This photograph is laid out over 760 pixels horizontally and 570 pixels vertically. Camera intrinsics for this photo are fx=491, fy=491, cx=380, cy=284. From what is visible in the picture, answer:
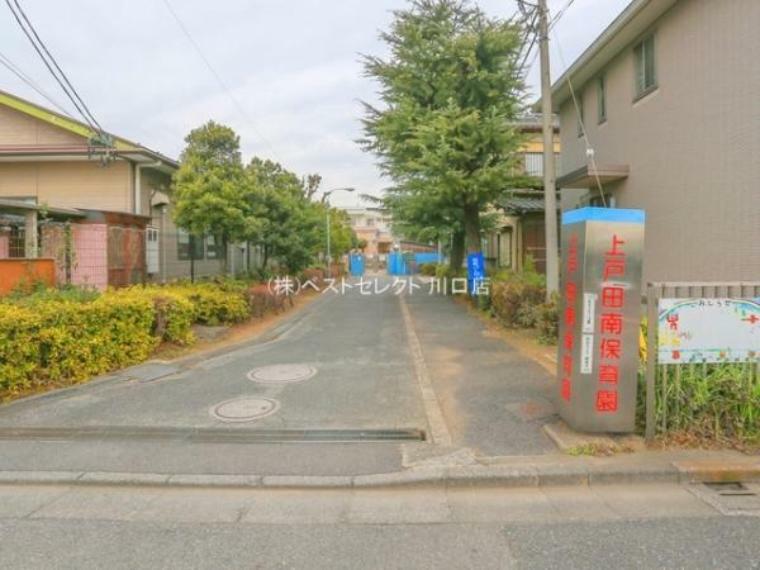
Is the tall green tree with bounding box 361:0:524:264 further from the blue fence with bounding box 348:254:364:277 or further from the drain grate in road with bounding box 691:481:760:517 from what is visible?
the blue fence with bounding box 348:254:364:277

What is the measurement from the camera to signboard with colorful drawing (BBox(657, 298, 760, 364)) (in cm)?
429

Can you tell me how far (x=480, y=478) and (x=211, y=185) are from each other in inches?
342

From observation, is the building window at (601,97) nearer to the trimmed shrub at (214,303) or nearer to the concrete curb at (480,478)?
the trimmed shrub at (214,303)

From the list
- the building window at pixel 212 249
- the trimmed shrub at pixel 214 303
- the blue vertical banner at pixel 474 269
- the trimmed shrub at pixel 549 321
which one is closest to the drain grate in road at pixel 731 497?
the trimmed shrub at pixel 549 321

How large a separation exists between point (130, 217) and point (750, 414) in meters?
12.0

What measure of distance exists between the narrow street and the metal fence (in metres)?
0.97

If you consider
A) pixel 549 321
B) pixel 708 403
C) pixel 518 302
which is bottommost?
pixel 708 403

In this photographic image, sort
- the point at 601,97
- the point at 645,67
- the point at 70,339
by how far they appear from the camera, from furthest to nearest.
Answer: the point at 601,97
the point at 645,67
the point at 70,339

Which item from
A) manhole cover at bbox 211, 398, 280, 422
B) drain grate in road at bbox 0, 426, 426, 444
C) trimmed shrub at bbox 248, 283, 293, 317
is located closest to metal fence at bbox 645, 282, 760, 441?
drain grate in road at bbox 0, 426, 426, 444

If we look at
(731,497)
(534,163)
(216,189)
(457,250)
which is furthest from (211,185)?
(534,163)

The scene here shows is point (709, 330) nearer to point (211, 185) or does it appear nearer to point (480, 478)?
point (480, 478)

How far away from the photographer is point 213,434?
4750 millimetres

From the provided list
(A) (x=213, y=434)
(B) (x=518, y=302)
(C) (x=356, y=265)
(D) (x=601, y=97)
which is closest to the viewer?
(A) (x=213, y=434)

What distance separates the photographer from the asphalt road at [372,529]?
111 inches
